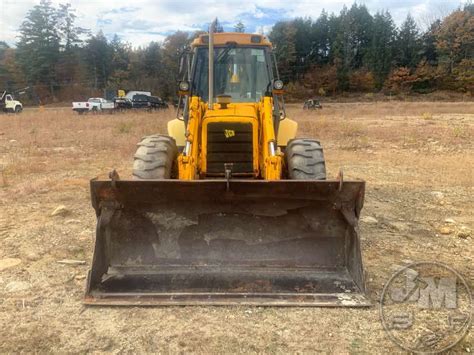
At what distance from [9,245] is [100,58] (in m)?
74.7

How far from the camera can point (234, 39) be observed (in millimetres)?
6332

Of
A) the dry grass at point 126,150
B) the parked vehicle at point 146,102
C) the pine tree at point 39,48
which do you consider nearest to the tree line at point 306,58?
the pine tree at point 39,48

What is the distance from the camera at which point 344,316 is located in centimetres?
389

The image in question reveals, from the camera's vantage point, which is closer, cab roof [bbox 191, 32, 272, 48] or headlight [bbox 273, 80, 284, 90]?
headlight [bbox 273, 80, 284, 90]

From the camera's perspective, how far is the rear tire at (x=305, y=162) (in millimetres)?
5320

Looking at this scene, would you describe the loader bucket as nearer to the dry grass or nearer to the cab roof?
the cab roof

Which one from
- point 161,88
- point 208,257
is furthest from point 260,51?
point 161,88

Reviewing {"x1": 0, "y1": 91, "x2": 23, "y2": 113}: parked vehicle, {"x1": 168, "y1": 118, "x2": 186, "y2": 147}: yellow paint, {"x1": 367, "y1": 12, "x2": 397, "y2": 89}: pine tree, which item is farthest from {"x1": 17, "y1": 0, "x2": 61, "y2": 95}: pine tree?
{"x1": 168, "y1": 118, "x2": 186, "y2": 147}: yellow paint

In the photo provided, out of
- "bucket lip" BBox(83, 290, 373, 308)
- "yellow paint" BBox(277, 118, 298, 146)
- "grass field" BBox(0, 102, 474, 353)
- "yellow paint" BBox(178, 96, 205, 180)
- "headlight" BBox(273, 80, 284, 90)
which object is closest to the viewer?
"grass field" BBox(0, 102, 474, 353)

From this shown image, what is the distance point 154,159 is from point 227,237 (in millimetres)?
1340

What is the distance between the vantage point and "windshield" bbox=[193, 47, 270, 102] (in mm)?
6281

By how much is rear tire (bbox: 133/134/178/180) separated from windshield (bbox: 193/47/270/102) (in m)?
1.08

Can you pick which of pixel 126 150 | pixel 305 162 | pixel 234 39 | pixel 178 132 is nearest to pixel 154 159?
pixel 178 132

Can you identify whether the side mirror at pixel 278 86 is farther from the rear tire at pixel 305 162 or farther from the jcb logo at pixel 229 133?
the jcb logo at pixel 229 133
